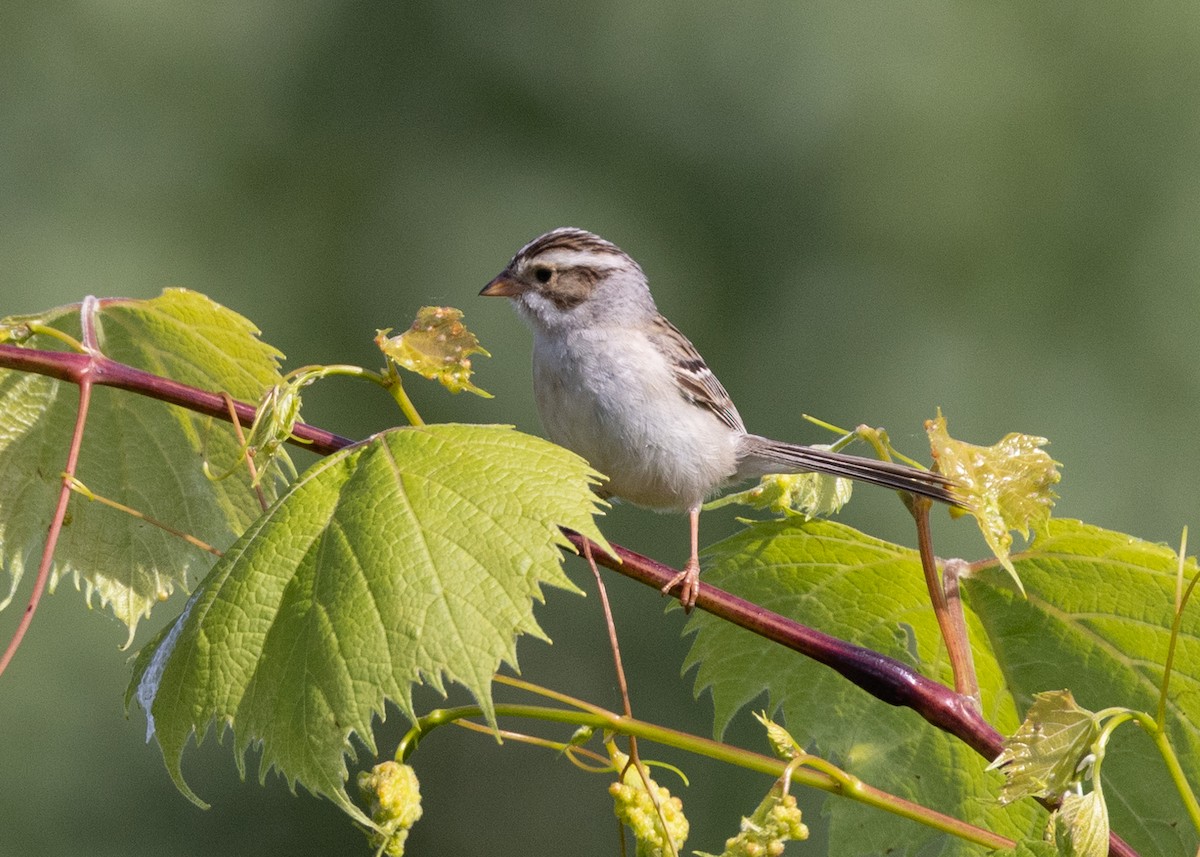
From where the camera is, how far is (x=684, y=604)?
6.98ft

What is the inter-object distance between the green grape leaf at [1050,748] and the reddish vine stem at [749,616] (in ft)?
0.44

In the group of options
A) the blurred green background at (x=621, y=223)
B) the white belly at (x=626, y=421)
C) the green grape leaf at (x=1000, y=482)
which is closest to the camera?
the green grape leaf at (x=1000, y=482)

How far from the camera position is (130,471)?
7.01 feet

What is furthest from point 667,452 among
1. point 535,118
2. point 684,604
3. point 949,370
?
point 535,118

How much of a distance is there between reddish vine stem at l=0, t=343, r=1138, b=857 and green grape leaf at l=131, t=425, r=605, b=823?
0.14 m

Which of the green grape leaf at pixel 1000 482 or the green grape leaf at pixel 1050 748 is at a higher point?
the green grape leaf at pixel 1000 482

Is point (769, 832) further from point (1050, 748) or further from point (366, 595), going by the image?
point (366, 595)

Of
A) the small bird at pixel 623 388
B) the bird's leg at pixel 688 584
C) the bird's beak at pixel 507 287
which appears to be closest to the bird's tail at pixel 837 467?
the small bird at pixel 623 388

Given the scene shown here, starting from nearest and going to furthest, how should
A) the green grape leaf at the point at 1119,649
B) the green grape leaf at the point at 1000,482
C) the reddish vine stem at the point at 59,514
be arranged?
1. the reddish vine stem at the point at 59,514
2. the green grape leaf at the point at 1000,482
3. the green grape leaf at the point at 1119,649

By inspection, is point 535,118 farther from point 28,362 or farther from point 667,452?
Result: point 28,362

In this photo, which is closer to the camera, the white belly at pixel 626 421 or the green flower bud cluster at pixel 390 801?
the green flower bud cluster at pixel 390 801

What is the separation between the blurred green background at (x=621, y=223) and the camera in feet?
23.7

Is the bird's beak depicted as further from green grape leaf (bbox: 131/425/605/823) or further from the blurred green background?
the blurred green background

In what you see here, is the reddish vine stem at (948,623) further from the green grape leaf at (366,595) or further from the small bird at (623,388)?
the small bird at (623,388)
